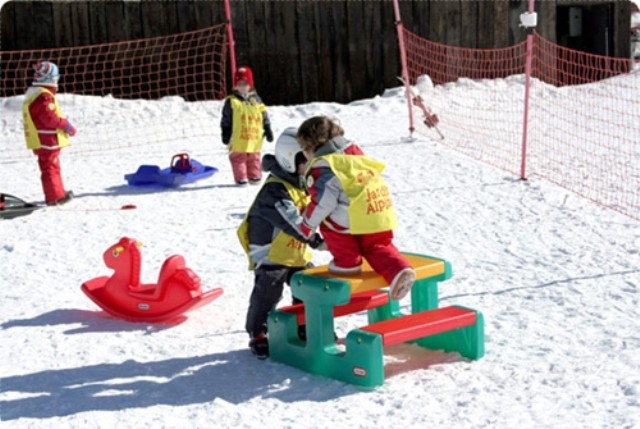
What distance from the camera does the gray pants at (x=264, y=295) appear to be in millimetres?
6203

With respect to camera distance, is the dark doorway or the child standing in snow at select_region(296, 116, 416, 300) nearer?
the child standing in snow at select_region(296, 116, 416, 300)

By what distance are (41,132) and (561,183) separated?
16.5ft

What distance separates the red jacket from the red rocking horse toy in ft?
11.2

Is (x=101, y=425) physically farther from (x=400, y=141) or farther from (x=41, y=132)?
(x=400, y=141)

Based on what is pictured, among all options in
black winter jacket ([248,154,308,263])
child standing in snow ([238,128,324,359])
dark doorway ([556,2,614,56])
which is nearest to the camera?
black winter jacket ([248,154,308,263])

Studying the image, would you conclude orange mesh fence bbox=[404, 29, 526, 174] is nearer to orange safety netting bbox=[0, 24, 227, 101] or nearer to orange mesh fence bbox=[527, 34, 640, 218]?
orange mesh fence bbox=[527, 34, 640, 218]

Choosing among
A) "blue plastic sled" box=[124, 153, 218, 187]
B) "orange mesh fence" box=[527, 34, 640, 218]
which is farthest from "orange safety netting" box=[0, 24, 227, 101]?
"orange mesh fence" box=[527, 34, 640, 218]

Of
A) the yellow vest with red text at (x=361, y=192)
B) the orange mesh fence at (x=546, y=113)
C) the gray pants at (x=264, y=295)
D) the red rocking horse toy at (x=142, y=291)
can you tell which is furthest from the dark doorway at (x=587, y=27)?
the yellow vest with red text at (x=361, y=192)

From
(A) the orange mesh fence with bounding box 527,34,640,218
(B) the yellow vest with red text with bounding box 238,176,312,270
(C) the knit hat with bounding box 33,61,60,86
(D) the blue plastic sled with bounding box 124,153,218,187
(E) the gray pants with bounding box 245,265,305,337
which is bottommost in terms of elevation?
(A) the orange mesh fence with bounding box 527,34,640,218

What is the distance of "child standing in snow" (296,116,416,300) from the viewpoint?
571cm

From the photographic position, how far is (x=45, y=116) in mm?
10289

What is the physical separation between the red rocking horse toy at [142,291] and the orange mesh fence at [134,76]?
25.6 ft

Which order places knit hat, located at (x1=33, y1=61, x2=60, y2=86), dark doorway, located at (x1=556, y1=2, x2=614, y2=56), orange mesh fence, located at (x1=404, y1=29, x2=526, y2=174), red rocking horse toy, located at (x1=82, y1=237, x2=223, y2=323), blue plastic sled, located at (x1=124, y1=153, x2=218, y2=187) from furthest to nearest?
1. dark doorway, located at (x1=556, y1=2, x2=614, y2=56)
2. orange mesh fence, located at (x1=404, y1=29, x2=526, y2=174)
3. blue plastic sled, located at (x1=124, y1=153, x2=218, y2=187)
4. knit hat, located at (x1=33, y1=61, x2=60, y2=86)
5. red rocking horse toy, located at (x1=82, y1=237, x2=223, y2=323)

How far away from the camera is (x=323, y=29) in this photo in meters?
16.8
